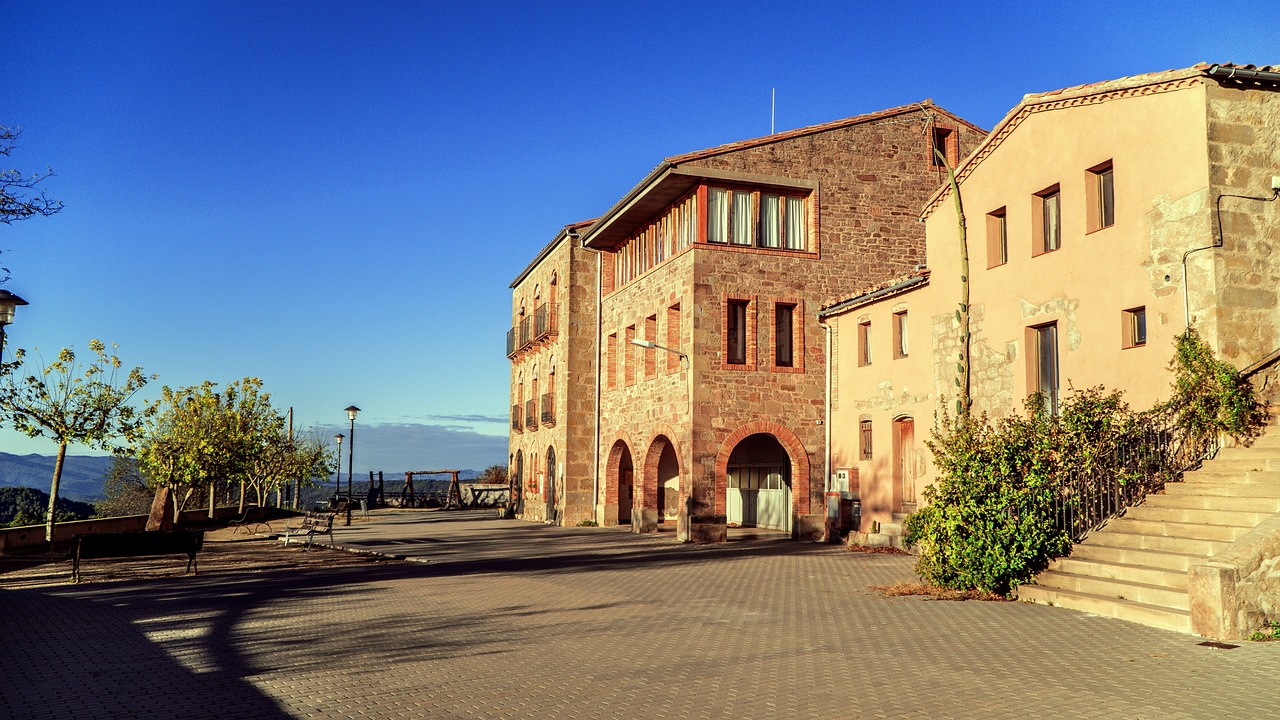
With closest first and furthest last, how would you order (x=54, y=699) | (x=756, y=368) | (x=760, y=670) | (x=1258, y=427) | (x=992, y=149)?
1. (x=54, y=699)
2. (x=760, y=670)
3. (x=1258, y=427)
4. (x=992, y=149)
5. (x=756, y=368)

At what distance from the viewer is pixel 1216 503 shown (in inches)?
409

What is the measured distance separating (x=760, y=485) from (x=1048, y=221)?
41.5ft

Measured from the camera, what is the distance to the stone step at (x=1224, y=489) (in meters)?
10.1

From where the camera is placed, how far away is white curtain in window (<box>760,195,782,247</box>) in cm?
2331

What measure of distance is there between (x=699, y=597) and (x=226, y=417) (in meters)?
25.8

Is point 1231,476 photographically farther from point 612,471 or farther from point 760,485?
point 612,471

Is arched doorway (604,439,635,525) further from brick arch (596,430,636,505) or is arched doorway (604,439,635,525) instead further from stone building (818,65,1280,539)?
stone building (818,65,1280,539)

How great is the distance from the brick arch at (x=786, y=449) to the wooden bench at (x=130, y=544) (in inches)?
446

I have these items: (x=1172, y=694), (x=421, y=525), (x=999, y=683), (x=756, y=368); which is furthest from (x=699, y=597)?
(x=421, y=525)

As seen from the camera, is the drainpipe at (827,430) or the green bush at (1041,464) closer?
the green bush at (1041,464)

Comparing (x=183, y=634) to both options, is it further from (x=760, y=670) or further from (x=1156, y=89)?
(x=1156, y=89)

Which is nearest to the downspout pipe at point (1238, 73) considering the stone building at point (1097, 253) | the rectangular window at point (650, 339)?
the stone building at point (1097, 253)

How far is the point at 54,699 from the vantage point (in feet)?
21.3

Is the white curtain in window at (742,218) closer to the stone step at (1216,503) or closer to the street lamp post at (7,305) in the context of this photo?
the stone step at (1216,503)
